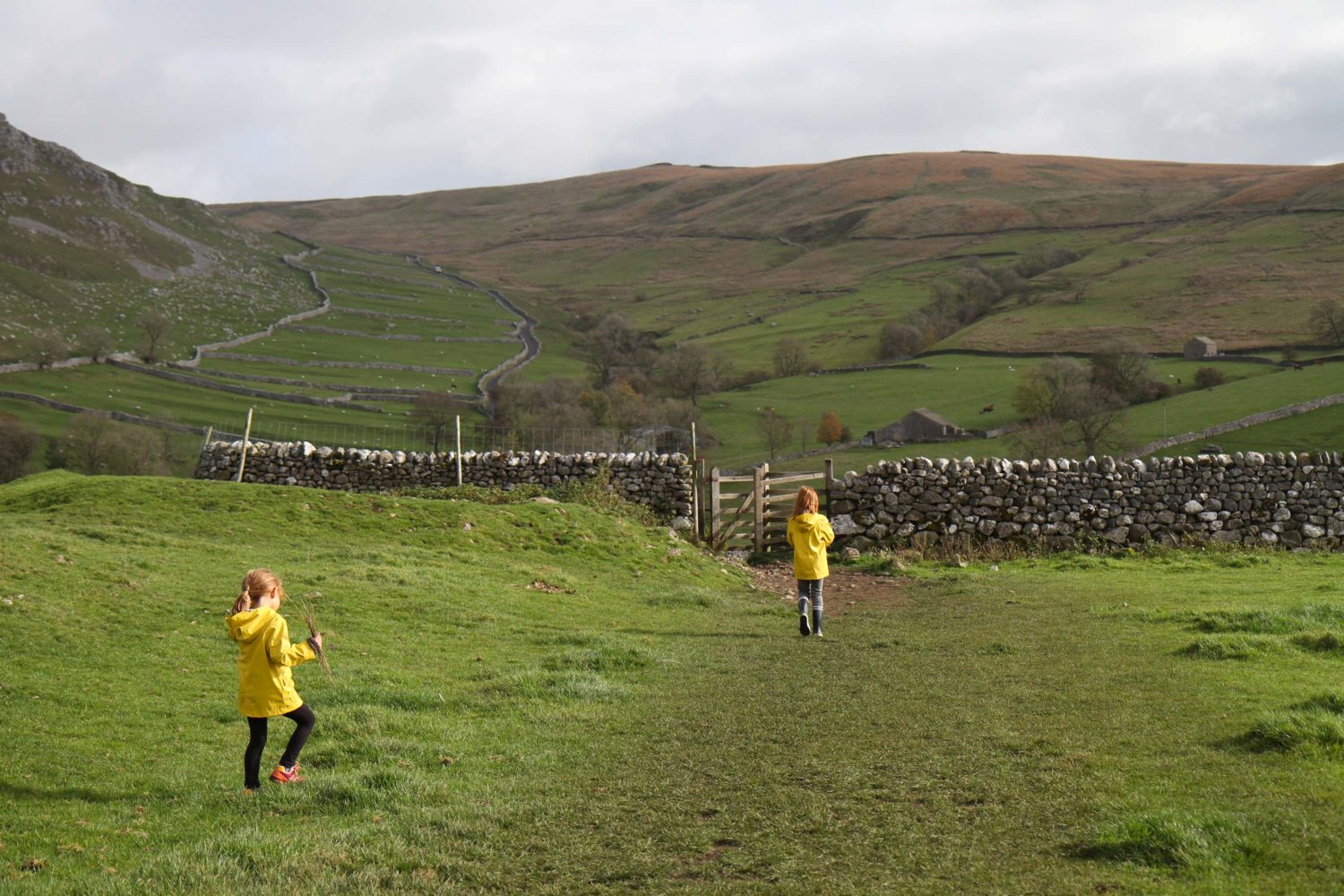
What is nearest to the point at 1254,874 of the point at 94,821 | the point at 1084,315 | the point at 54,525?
the point at 94,821

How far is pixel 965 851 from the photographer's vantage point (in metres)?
6.13

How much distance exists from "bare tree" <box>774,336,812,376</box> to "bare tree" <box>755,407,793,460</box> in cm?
2813

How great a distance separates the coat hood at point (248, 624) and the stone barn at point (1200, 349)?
92.4m

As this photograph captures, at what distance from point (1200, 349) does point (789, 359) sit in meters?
38.5

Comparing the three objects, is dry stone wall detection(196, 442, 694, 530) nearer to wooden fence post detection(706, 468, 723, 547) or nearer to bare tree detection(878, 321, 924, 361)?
wooden fence post detection(706, 468, 723, 547)

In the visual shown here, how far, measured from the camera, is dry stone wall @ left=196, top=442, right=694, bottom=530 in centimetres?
2734

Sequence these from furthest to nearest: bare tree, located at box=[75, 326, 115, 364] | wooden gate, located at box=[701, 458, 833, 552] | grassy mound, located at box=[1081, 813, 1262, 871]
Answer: bare tree, located at box=[75, 326, 115, 364] → wooden gate, located at box=[701, 458, 833, 552] → grassy mound, located at box=[1081, 813, 1262, 871]

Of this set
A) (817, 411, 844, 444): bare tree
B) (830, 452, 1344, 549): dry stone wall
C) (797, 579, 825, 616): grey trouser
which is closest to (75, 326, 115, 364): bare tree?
(817, 411, 844, 444): bare tree

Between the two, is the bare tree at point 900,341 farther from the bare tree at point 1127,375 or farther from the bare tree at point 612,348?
the bare tree at point 1127,375

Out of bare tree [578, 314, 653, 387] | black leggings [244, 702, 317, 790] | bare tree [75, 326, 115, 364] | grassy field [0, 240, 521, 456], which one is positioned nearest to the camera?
black leggings [244, 702, 317, 790]

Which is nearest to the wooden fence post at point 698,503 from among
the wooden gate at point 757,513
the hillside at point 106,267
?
the wooden gate at point 757,513

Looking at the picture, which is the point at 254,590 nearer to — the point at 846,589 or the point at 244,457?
the point at 846,589

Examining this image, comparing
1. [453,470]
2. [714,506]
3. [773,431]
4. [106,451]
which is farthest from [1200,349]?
[106,451]

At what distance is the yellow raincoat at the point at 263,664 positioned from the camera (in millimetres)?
7789
